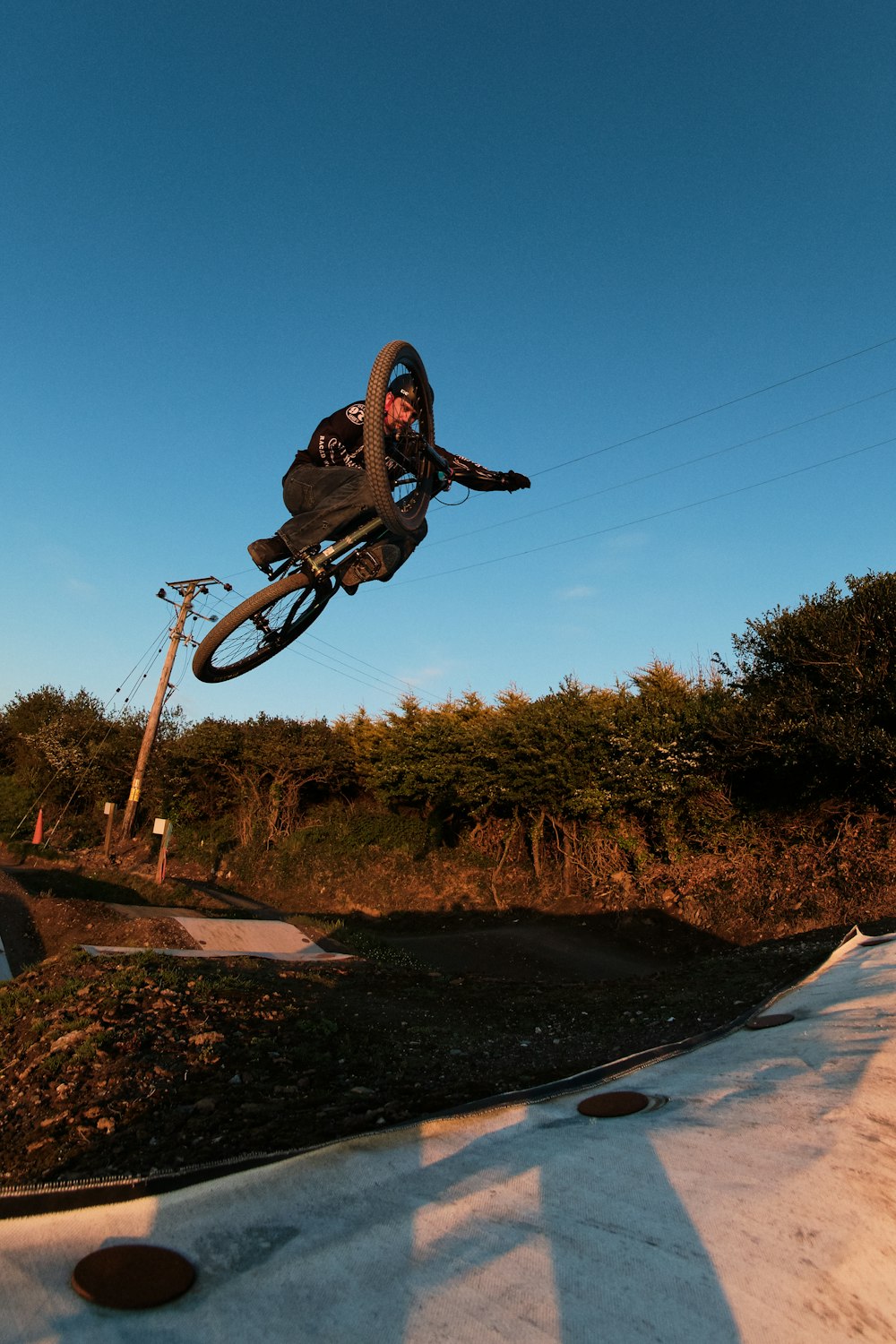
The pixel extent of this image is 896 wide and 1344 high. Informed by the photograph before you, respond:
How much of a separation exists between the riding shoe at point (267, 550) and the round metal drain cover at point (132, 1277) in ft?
15.2

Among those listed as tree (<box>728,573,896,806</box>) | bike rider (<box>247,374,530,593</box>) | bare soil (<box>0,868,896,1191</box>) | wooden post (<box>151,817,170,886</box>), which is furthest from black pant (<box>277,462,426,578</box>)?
wooden post (<box>151,817,170,886</box>)

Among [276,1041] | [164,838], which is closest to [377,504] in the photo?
[276,1041]

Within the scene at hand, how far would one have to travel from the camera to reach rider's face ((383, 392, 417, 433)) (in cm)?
522

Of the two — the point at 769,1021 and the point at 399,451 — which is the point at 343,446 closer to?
the point at 399,451

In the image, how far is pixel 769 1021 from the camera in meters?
4.34

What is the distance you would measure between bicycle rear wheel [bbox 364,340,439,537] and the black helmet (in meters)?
0.02

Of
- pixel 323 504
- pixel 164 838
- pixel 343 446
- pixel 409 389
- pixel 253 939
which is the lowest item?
pixel 253 939

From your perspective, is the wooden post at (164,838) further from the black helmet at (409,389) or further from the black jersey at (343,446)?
the black helmet at (409,389)

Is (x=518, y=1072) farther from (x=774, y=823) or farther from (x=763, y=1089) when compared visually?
(x=774, y=823)

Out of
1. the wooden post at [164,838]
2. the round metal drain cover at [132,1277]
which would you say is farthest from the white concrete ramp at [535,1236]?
the wooden post at [164,838]

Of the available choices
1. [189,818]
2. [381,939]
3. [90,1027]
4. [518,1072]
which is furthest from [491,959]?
[189,818]

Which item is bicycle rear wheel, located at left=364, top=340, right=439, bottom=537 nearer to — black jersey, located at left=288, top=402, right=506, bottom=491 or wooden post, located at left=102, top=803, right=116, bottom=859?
black jersey, located at left=288, top=402, right=506, bottom=491

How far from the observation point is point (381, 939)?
14172 millimetres

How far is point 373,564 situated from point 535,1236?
462 cm
